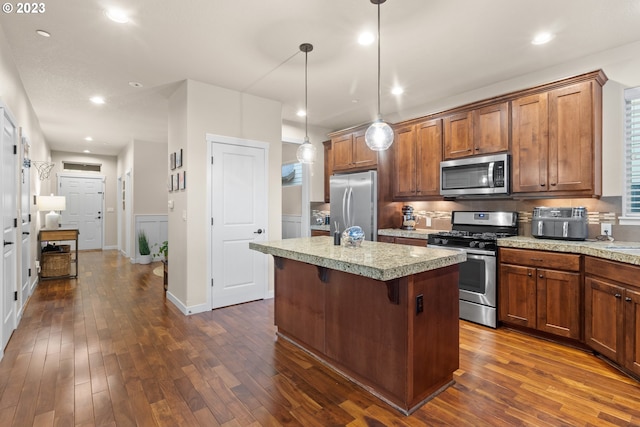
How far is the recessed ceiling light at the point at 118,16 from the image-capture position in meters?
2.48

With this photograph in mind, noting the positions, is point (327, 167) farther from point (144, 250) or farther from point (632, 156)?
point (144, 250)

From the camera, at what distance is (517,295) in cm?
321

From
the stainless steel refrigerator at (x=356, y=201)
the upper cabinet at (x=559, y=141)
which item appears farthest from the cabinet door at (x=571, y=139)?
the stainless steel refrigerator at (x=356, y=201)

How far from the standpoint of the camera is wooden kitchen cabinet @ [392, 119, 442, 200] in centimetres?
428

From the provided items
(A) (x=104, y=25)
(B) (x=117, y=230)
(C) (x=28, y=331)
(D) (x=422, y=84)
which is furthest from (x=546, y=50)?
(B) (x=117, y=230)

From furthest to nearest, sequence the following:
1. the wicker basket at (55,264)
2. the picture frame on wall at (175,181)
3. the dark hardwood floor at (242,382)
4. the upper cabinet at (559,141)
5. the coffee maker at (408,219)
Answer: the wicker basket at (55,264) → the coffee maker at (408,219) → the picture frame on wall at (175,181) → the upper cabinet at (559,141) → the dark hardwood floor at (242,382)

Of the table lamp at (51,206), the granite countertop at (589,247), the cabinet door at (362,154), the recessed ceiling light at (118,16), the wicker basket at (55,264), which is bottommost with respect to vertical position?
the wicker basket at (55,264)

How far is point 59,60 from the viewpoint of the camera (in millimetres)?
3332

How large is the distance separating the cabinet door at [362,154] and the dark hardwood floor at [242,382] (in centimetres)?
249

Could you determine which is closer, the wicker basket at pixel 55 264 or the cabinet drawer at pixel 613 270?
the cabinet drawer at pixel 613 270

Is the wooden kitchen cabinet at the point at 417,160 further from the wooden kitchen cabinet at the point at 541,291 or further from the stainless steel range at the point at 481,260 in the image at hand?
the wooden kitchen cabinet at the point at 541,291

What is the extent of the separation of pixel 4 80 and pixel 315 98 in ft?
10.5

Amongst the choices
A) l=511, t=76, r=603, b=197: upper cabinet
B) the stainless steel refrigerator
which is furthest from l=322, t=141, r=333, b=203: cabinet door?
l=511, t=76, r=603, b=197: upper cabinet

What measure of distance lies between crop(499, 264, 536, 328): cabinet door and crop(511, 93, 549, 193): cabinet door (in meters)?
0.88
